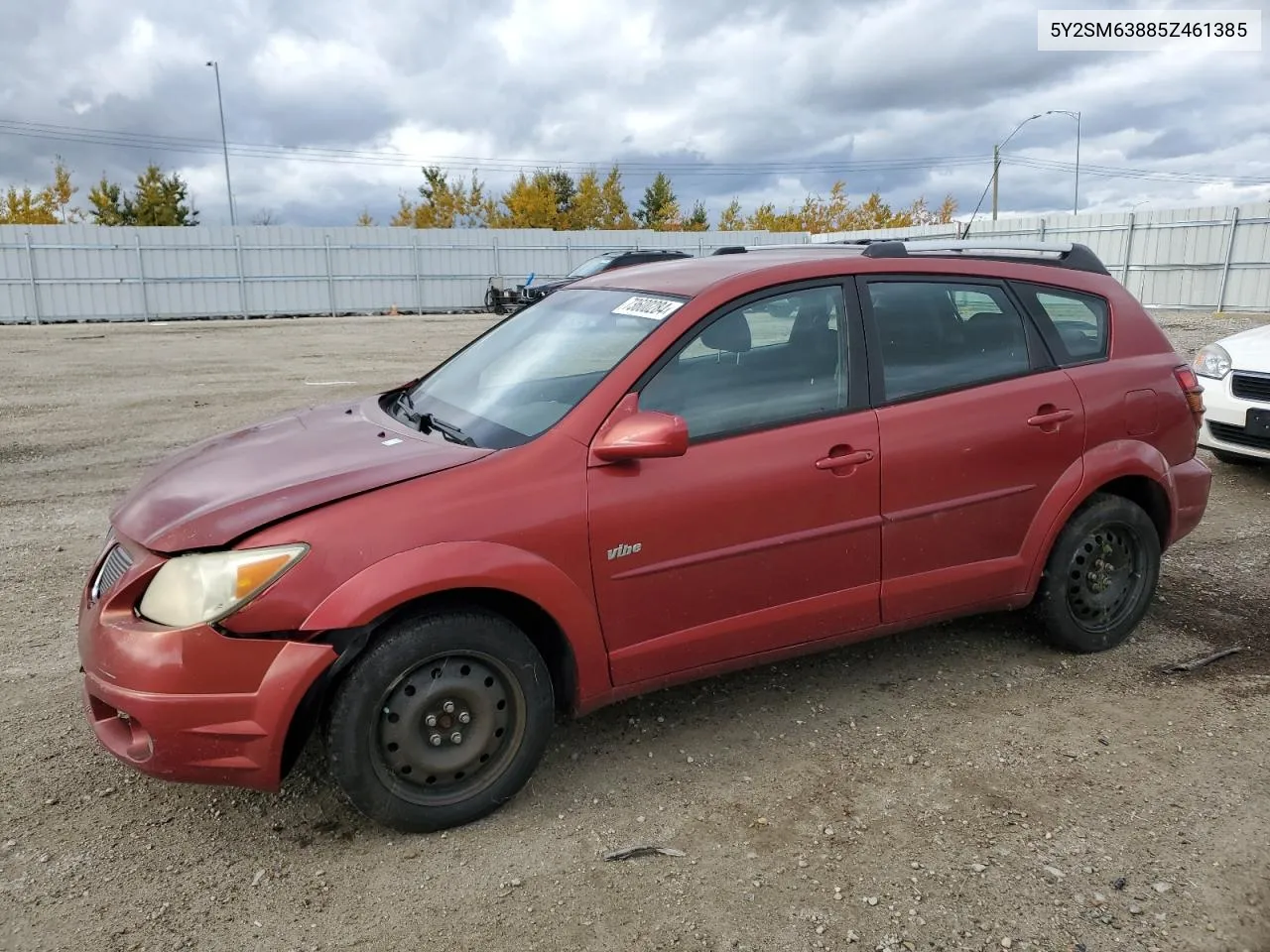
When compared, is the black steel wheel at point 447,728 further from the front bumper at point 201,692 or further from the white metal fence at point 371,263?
the white metal fence at point 371,263

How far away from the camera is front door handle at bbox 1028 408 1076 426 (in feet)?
12.4

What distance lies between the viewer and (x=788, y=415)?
3.36 meters

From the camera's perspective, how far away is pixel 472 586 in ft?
9.08

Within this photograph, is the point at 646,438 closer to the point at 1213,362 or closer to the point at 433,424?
the point at 433,424

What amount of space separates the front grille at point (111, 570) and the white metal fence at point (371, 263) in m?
25.7

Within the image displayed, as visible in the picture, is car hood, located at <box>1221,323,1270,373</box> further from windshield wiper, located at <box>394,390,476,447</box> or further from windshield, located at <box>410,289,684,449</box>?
windshield wiper, located at <box>394,390,476,447</box>

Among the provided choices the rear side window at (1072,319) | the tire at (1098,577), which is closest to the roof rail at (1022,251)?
the rear side window at (1072,319)

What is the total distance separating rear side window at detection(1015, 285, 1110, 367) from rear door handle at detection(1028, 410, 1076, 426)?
0.76 feet

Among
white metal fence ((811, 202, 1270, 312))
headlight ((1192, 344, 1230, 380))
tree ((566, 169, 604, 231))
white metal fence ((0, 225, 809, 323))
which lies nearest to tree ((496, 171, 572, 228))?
tree ((566, 169, 604, 231))

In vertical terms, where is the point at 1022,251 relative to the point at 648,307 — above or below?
above

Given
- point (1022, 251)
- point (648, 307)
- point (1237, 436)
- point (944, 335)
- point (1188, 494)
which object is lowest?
point (1237, 436)

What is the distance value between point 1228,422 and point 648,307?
5367mm

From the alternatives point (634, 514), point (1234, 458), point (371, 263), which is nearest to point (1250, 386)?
point (1234, 458)

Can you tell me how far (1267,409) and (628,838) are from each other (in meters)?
5.89
